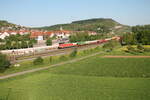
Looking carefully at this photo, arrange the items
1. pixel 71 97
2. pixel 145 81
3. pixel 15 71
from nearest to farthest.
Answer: pixel 71 97 < pixel 145 81 < pixel 15 71

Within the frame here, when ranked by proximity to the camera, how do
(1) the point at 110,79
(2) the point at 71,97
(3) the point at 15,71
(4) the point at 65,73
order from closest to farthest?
1. (2) the point at 71,97
2. (1) the point at 110,79
3. (4) the point at 65,73
4. (3) the point at 15,71

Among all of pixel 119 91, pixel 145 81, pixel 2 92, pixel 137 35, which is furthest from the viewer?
pixel 137 35

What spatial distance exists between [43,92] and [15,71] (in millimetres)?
12787

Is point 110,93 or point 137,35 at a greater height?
point 137,35

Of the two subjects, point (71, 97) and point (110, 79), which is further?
point (110, 79)

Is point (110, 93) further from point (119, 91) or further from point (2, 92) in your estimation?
point (2, 92)

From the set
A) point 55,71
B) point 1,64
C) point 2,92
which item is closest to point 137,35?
point 55,71

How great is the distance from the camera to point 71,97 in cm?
1485

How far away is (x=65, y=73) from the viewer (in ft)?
84.6

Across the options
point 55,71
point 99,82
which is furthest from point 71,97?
point 55,71

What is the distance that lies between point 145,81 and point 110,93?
6.28 meters

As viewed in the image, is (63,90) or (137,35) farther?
(137,35)

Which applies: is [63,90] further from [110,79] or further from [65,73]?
[65,73]

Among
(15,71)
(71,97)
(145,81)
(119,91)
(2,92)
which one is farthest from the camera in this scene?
(15,71)
